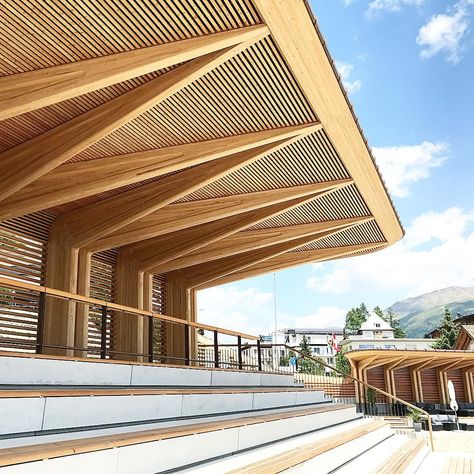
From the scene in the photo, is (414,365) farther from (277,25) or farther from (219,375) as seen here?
(277,25)

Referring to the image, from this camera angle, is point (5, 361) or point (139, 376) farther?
point (139, 376)

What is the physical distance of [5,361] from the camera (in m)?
5.49

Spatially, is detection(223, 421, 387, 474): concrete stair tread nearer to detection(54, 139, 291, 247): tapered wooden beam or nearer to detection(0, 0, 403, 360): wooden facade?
detection(0, 0, 403, 360): wooden facade

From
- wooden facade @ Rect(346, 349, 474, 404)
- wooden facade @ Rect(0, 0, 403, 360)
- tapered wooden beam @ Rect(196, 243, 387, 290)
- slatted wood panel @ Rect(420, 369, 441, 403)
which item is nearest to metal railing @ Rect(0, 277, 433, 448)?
wooden facade @ Rect(0, 0, 403, 360)

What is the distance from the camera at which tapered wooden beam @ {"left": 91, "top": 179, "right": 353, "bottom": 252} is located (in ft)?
39.4

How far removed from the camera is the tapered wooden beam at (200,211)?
39.4 ft

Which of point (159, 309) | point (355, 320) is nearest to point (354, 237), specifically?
point (159, 309)

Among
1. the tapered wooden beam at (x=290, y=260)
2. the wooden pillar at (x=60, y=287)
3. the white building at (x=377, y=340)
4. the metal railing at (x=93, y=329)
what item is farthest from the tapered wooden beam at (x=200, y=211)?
the white building at (x=377, y=340)

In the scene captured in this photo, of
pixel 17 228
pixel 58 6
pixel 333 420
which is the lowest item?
pixel 333 420

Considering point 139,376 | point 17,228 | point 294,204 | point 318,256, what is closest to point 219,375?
point 139,376

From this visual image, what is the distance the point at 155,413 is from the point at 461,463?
9.53 m

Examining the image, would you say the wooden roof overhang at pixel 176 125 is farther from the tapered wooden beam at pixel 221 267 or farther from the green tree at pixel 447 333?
the green tree at pixel 447 333

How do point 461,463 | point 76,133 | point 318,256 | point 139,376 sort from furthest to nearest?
point 318,256 → point 461,463 → point 76,133 → point 139,376

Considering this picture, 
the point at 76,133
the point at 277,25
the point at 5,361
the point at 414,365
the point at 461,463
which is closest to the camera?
the point at 5,361
